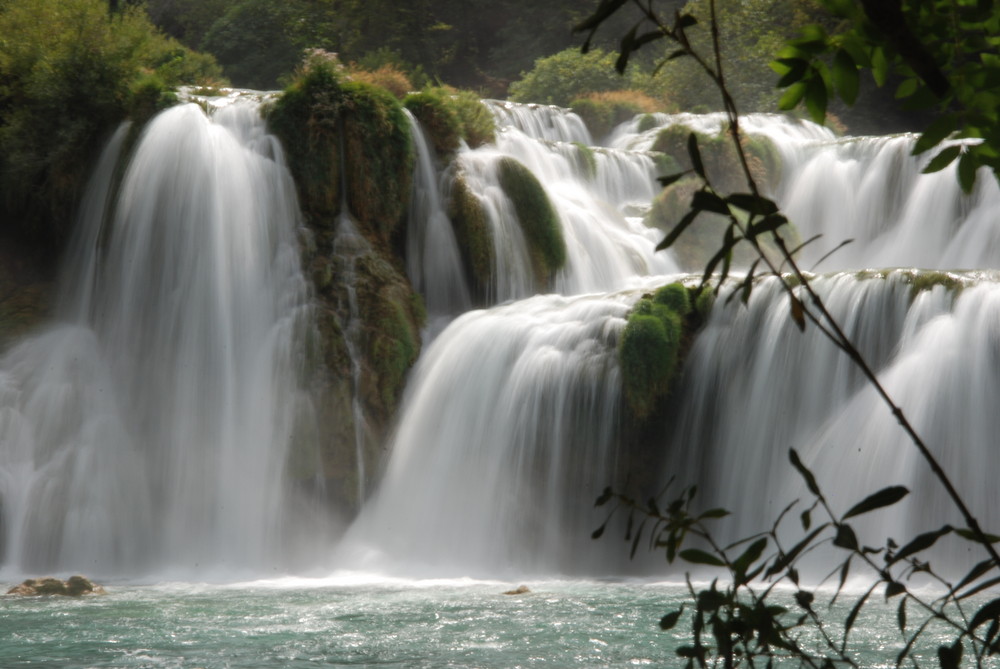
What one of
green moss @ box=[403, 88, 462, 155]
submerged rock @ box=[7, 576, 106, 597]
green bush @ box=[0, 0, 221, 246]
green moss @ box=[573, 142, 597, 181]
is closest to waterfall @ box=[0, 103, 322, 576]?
green bush @ box=[0, 0, 221, 246]

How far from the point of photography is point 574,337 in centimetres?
1274

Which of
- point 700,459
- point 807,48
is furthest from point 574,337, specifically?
point 807,48

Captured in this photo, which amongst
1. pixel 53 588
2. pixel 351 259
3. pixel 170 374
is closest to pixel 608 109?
pixel 351 259

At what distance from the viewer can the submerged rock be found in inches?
404

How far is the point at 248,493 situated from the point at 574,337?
13.8ft

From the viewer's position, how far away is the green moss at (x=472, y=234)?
1498cm

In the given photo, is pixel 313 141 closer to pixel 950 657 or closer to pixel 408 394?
pixel 408 394

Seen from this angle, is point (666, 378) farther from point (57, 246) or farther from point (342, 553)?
point (57, 246)

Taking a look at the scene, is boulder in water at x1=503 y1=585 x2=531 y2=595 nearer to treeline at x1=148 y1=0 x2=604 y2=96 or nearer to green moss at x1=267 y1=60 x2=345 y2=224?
green moss at x1=267 y1=60 x2=345 y2=224

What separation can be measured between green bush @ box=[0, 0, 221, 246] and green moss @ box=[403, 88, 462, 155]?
11.0ft

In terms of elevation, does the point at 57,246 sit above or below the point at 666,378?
above

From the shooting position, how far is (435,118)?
1560 cm

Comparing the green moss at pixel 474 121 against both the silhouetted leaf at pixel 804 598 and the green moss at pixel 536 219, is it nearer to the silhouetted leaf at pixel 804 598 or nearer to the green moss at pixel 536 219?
the green moss at pixel 536 219

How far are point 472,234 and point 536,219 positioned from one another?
106 cm
